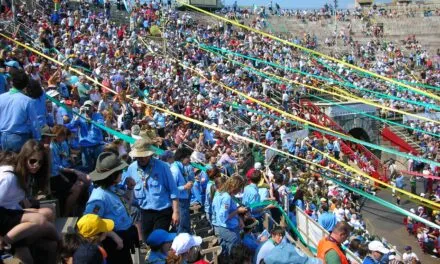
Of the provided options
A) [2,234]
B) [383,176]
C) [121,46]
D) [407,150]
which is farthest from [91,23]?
[2,234]

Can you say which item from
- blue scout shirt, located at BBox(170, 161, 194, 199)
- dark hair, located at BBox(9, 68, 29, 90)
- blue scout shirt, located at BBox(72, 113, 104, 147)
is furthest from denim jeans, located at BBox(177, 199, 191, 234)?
dark hair, located at BBox(9, 68, 29, 90)

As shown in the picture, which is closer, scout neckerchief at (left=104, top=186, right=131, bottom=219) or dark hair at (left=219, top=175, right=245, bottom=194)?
scout neckerchief at (left=104, top=186, right=131, bottom=219)

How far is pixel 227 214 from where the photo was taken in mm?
5973

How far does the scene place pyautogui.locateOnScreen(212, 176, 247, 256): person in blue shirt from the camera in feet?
19.6

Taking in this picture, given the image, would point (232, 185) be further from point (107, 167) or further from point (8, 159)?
point (8, 159)

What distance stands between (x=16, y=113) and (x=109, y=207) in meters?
1.50

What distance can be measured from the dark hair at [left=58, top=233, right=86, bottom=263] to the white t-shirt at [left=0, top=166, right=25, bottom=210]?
0.50 metres

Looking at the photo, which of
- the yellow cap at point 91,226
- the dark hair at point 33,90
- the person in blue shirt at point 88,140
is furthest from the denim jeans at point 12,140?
the person in blue shirt at point 88,140

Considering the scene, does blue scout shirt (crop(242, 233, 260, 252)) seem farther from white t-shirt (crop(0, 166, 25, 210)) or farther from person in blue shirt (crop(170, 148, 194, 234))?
white t-shirt (crop(0, 166, 25, 210))

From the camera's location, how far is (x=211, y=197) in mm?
6895

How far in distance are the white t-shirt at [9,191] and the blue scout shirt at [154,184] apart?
139cm

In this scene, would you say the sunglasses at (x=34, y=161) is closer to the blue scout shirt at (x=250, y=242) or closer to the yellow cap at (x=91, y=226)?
the yellow cap at (x=91, y=226)

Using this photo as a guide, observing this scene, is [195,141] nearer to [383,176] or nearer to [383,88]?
[383,176]

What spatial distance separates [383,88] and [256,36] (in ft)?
23.7
